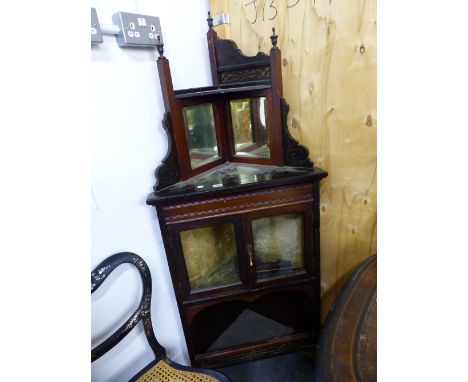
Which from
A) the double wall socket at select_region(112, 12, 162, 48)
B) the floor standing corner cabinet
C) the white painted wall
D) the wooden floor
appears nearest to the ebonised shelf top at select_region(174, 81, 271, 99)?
the floor standing corner cabinet

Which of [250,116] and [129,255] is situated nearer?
[129,255]

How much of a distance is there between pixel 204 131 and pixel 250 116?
8.7 inches

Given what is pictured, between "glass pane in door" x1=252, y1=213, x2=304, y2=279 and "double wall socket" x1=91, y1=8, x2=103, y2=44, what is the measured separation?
0.88m

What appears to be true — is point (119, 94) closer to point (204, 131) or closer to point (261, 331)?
point (204, 131)

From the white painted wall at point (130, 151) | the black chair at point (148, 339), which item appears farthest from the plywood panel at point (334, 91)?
the black chair at point (148, 339)

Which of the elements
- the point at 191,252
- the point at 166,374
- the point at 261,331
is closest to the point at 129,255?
the point at 191,252

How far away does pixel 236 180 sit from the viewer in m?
1.13

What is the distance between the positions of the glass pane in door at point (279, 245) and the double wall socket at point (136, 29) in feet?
2.74

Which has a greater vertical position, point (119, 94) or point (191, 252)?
point (119, 94)

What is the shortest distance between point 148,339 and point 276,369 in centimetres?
75

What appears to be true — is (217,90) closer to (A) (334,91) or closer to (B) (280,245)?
(A) (334,91)
